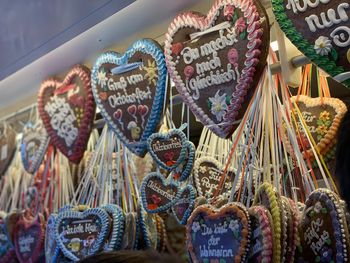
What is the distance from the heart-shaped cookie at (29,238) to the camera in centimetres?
166

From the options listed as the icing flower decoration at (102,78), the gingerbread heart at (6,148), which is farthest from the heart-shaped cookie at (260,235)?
the gingerbread heart at (6,148)

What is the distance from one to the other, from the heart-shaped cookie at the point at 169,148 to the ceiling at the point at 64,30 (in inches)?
13.2

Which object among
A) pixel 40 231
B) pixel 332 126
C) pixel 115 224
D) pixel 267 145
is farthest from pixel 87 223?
pixel 332 126

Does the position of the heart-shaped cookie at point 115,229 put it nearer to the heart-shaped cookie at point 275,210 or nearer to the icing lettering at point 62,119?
the icing lettering at point 62,119

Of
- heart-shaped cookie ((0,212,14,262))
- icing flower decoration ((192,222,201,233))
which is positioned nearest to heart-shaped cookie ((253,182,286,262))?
icing flower decoration ((192,222,201,233))

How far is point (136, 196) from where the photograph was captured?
59.4 inches

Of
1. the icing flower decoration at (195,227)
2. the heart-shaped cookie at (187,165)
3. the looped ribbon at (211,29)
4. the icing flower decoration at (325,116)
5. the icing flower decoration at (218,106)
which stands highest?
the looped ribbon at (211,29)

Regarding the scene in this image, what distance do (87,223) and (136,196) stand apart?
0.15m

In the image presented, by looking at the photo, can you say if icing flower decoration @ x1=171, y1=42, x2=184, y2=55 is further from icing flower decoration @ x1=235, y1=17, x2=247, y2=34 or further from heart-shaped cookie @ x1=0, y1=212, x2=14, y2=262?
heart-shaped cookie @ x1=0, y1=212, x2=14, y2=262

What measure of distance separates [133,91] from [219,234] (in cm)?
52

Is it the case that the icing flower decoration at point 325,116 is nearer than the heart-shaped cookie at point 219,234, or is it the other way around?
the heart-shaped cookie at point 219,234

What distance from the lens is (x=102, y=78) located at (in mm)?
1551

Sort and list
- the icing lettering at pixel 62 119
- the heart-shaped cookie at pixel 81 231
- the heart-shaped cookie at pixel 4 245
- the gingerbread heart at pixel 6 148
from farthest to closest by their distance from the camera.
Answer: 1. the gingerbread heart at pixel 6 148
2. the heart-shaped cookie at pixel 4 245
3. the icing lettering at pixel 62 119
4. the heart-shaped cookie at pixel 81 231

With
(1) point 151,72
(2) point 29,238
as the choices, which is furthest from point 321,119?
(2) point 29,238
